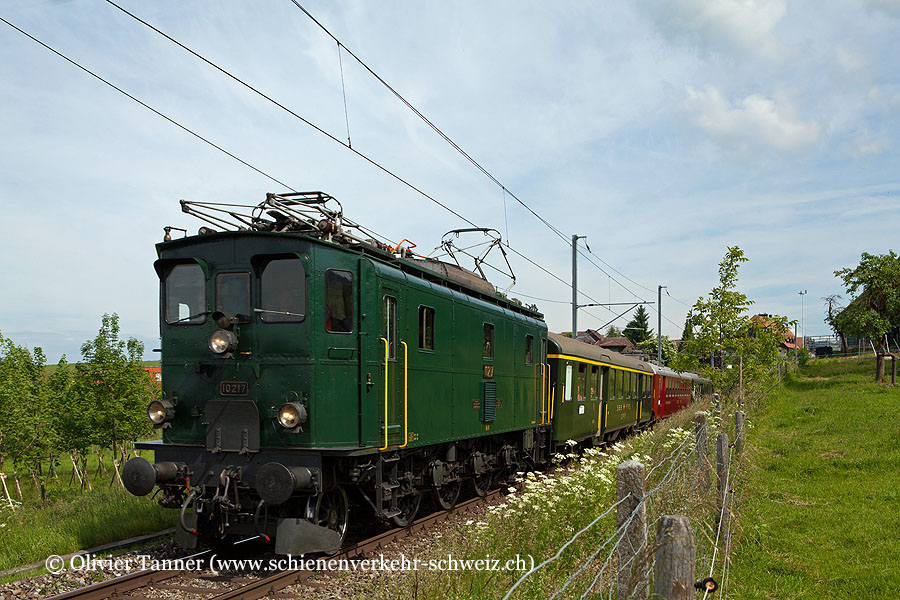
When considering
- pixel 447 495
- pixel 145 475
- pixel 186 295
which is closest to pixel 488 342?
pixel 447 495

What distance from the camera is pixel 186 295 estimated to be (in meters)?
8.18

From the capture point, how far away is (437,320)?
9.71 metres

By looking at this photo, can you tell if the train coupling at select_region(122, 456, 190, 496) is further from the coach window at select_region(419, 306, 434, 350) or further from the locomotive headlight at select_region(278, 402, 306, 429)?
the coach window at select_region(419, 306, 434, 350)

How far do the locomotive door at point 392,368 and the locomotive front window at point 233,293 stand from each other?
5.07 feet

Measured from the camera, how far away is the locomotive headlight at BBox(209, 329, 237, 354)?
24.7 ft

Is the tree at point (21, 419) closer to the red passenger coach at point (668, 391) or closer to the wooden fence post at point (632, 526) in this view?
the wooden fence post at point (632, 526)

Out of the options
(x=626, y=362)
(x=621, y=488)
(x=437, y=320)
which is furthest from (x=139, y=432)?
(x=621, y=488)

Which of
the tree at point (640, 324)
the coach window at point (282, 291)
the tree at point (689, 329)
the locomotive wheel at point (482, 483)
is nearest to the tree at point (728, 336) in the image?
the tree at point (689, 329)

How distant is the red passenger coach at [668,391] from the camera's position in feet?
95.1

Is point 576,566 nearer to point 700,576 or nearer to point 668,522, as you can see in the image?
point 700,576

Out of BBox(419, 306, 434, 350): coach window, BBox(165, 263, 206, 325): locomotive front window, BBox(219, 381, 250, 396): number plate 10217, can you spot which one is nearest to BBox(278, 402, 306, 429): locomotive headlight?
BBox(219, 381, 250, 396): number plate 10217

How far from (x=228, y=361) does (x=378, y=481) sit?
7.30ft

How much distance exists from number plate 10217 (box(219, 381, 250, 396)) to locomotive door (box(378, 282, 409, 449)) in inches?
61.2

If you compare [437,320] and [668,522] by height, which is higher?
[437,320]
